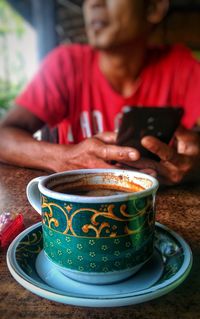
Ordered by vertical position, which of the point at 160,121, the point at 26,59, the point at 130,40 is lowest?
the point at 26,59

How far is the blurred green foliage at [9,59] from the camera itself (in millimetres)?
3975

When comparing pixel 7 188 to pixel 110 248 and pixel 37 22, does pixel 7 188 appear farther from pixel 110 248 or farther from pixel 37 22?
pixel 37 22

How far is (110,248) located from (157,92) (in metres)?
1.17

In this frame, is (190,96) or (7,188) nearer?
(7,188)

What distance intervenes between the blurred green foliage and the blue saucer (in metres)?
3.53

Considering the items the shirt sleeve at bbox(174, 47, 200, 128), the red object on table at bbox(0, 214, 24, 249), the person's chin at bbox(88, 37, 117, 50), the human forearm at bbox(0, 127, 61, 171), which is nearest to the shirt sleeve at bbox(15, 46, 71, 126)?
the person's chin at bbox(88, 37, 117, 50)

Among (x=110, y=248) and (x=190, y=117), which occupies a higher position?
(x=110, y=248)

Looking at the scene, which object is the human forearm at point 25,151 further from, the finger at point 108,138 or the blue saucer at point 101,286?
→ the blue saucer at point 101,286

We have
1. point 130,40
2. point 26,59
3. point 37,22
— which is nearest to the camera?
point 130,40

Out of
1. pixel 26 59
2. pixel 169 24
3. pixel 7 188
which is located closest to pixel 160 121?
pixel 7 188

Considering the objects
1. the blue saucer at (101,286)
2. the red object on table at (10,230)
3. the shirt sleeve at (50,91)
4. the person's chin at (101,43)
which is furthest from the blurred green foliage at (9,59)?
the blue saucer at (101,286)

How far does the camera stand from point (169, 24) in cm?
369

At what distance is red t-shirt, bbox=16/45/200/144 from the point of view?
1.39 m

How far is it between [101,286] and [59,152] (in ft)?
1.87
